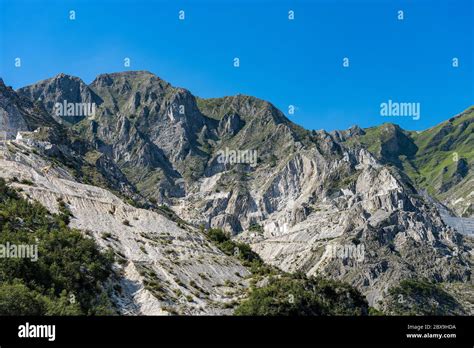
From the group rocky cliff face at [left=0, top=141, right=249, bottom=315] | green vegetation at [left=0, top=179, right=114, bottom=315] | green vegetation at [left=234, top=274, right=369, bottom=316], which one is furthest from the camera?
rocky cliff face at [left=0, top=141, right=249, bottom=315]

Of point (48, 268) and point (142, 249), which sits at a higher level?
point (142, 249)

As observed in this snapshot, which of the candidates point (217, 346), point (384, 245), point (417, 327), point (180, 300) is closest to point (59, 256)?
point (180, 300)

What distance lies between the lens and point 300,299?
6100 centimetres

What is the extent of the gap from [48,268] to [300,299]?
2599 cm

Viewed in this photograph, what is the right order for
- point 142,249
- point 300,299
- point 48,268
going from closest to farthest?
1. point 48,268
2. point 300,299
3. point 142,249

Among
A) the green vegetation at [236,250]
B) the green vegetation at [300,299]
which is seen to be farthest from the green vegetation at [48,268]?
the green vegetation at [236,250]

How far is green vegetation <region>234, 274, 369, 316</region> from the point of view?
187ft

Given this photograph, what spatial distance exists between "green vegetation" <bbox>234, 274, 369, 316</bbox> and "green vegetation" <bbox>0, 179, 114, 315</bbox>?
14.6m

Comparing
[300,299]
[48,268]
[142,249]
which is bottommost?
[300,299]

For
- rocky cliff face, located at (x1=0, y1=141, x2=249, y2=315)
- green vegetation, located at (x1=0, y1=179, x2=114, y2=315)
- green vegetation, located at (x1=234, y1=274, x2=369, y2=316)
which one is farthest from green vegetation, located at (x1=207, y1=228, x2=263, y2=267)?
green vegetation, located at (x1=0, y1=179, x2=114, y2=315)

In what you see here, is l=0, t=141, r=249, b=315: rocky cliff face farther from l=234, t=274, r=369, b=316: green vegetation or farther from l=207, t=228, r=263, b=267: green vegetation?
l=234, t=274, r=369, b=316: green vegetation

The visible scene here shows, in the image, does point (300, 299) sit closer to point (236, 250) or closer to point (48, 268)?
point (48, 268)

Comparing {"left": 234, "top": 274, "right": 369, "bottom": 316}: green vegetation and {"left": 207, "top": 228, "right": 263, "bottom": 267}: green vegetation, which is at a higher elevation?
Answer: {"left": 207, "top": 228, "right": 263, "bottom": 267}: green vegetation

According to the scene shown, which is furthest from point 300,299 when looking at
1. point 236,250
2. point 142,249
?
point 236,250
